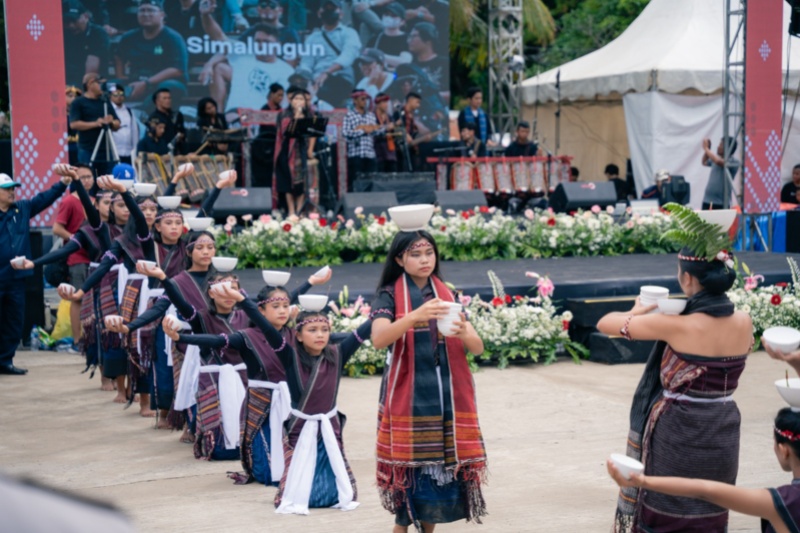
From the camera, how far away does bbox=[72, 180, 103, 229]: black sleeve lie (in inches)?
344

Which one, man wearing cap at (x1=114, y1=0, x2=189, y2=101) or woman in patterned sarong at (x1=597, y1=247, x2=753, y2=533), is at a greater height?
man wearing cap at (x1=114, y1=0, x2=189, y2=101)

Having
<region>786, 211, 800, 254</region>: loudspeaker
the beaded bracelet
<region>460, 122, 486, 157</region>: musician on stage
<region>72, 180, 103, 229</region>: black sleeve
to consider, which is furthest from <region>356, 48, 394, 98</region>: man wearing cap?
the beaded bracelet

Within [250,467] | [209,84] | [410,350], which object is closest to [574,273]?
[250,467]

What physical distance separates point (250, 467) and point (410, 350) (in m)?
2.05

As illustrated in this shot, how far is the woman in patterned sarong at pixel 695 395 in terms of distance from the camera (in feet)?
Result: 13.9

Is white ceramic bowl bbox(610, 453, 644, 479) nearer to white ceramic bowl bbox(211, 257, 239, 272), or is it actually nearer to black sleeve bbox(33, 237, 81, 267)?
white ceramic bowl bbox(211, 257, 239, 272)

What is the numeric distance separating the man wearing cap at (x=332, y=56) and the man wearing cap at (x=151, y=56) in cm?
223

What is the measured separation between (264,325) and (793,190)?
1438 cm

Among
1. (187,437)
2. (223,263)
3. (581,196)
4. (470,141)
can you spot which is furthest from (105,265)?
(470,141)

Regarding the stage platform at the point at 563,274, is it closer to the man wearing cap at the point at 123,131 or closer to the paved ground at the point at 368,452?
the paved ground at the point at 368,452

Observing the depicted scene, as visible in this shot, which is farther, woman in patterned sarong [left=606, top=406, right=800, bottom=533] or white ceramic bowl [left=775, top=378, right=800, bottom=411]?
white ceramic bowl [left=775, top=378, right=800, bottom=411]

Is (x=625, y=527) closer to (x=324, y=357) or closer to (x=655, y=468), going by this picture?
(x=655, y=468)

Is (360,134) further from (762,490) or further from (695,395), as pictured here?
(762,490)

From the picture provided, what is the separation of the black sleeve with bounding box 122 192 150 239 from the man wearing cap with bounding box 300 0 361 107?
11412mm
